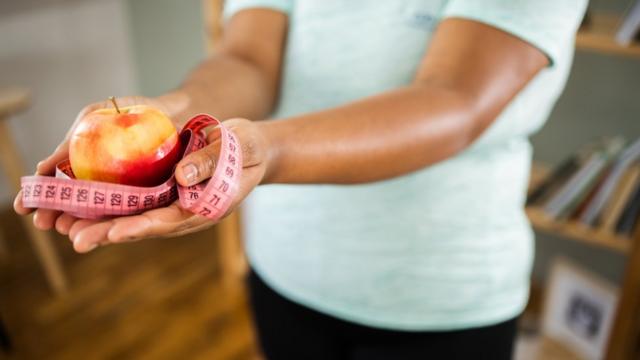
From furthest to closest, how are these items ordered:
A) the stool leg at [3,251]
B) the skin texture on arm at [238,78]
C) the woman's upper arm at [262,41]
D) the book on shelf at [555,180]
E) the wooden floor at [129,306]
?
the stool leg at [3,251] < the wooden floor at [129,306] < the book on shelf at [555,180] < the woman's upper arm at [262,41] < the skin texture on arm at [238,78]

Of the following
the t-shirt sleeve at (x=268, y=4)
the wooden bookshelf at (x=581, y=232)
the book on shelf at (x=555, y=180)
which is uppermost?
the t-shirt sleeve at (x=268, y=4)

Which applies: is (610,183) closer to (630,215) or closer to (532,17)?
(630,215)

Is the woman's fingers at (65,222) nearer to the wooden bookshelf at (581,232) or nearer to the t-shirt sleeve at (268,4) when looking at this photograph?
the t-shirt sleeve at (268,4)

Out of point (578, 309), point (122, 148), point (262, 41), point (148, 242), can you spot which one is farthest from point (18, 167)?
point (578, 309)

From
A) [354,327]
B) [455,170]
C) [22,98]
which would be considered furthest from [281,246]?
[22,98]

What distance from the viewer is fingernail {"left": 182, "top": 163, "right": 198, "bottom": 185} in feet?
1.85

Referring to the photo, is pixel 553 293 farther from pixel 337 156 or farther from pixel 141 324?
pixel 337 156

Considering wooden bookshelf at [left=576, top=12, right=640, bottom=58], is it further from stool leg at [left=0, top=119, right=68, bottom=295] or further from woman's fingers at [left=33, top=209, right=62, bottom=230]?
stool leg at [left=0, top=119, right=68, bottom=295]

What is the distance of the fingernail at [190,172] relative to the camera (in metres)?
0.56

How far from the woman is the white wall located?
2.26m

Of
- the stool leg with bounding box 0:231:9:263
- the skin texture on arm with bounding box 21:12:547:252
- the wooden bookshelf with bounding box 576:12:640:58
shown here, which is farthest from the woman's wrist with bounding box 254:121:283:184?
the stool leg with bounding box 0:231:9:263

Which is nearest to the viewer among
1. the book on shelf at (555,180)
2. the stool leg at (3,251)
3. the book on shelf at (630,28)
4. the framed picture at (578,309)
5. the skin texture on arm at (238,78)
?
the skin texture on arm at (238,78)

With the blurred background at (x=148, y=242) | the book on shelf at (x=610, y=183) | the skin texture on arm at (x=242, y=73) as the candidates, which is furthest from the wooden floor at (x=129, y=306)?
the skin texture on arm at (x=242, y=73)

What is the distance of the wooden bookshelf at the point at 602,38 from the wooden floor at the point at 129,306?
145cm
